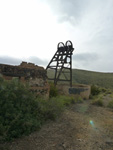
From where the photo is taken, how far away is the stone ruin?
5.92 meters

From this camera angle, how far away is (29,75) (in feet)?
21.7

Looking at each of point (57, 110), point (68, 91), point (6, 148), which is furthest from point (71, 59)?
point (6, 148)

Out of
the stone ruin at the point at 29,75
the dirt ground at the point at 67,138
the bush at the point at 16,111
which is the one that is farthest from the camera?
the stone ruin at the point at 29,75

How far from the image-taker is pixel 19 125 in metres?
3.82

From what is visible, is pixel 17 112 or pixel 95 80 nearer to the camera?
pixel 17 112

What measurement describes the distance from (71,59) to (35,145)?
9.62 meters

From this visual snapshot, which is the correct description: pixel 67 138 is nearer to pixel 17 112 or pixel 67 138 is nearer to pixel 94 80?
pixel 17 112

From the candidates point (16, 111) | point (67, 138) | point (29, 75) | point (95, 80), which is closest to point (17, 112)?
point (16, 111)

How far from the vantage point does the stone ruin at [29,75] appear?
233 inches

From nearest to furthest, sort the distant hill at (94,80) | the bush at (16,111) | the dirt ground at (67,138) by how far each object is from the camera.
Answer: the dirt ground at (67,138) < the bush at (16,111) < the distant hill at (94,80)

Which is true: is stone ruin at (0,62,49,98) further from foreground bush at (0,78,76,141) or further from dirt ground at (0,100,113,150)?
dirt ground at (0,100,113,150)

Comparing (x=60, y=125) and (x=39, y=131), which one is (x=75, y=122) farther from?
(x=39, y=131)

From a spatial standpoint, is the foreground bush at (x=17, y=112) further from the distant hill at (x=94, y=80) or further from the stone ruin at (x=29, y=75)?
the distant hill at (x=94, y=80)

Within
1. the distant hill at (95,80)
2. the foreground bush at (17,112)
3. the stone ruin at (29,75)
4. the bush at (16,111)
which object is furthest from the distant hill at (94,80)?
the bush at (16,111)
